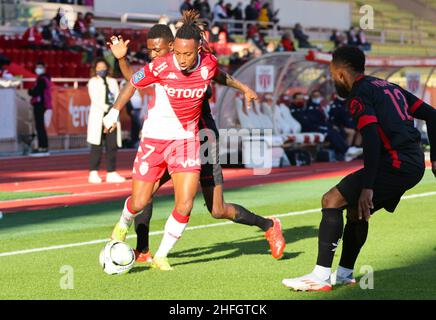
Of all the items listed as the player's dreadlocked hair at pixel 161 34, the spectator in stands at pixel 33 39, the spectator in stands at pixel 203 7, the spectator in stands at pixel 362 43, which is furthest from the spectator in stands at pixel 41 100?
the spectator in stands at pixel 362 43

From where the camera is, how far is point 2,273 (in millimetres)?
9156

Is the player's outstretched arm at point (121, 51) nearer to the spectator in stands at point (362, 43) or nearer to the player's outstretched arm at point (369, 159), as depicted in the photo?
the player's outstretched arm at point (369, 159)

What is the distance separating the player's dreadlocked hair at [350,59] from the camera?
793 centimetres

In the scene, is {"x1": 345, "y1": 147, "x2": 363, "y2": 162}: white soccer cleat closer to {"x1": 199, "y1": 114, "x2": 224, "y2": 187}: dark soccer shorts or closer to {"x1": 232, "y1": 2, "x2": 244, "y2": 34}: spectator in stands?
{"x1": 199, "y1": 114, "x2": 224, "y2": 187}: dark soccer shorts

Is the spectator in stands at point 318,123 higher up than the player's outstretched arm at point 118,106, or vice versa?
the player's outstretched arm at point 118,106

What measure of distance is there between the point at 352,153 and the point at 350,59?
56.9 feet

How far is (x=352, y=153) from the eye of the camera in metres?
25.1

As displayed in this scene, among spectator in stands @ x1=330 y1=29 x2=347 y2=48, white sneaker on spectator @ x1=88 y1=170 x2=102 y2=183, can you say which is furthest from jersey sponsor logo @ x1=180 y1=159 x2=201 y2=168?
spectator in stands @ x1=330 y1=29 x2=347 y2=48

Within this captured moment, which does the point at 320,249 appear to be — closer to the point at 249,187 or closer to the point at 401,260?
the point at 401,260

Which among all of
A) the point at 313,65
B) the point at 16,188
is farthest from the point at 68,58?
the point at 16,188

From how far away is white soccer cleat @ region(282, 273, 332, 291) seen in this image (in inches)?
311

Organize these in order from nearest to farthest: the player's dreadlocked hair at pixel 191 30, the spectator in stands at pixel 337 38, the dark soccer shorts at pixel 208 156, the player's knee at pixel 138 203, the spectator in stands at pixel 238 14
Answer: the player's dreadlocked hair at pixel 191 30
the player's knee at pixel 138 203
the dark soccer shorts at pixel 208 156
the spectator in stands at pixel 238 14
the spectator in stands at pixel 337 38

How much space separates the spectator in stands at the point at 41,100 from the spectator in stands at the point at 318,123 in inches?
237

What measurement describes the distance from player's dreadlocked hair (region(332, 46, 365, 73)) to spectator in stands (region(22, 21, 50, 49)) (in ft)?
78.8
